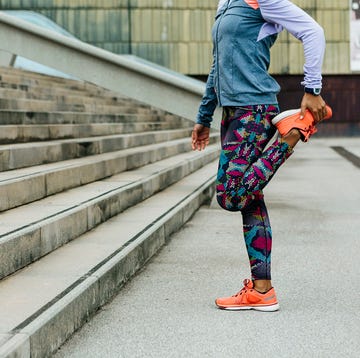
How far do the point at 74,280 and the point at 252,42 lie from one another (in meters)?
1.61

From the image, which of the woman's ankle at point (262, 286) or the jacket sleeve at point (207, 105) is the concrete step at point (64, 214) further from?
the woman's ankle at point (262, 286)

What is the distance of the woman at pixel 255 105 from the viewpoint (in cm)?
419

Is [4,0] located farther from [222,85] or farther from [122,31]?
[222,85]

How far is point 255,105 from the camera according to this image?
4324mm

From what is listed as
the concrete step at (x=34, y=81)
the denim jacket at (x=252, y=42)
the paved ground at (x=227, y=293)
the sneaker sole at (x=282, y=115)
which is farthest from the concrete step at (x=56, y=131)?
the sneaker sole at (x=282, y=115)

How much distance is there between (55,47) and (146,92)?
1.41 meters

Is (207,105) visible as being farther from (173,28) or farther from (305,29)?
(173,28)

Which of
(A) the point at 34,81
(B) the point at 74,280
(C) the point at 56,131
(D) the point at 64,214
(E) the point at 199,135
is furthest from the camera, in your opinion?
(A) the point at 34,81

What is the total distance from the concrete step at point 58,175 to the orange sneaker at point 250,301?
1.90m

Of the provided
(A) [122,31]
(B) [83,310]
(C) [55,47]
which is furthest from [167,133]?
(A) [122,31]

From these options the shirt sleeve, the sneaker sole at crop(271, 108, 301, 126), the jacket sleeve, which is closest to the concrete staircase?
the jacket sleeve

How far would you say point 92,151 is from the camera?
942 cm

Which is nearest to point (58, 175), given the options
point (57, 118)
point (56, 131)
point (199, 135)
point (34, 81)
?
point (56, 131)

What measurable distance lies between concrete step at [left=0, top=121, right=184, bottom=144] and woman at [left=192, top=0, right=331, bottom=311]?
3.83 meters
